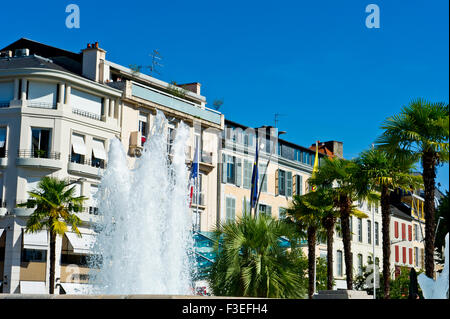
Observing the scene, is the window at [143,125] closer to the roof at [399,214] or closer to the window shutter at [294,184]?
the window shutter at [294,184]

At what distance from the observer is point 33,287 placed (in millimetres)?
38156

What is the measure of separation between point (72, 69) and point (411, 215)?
48.5 metres

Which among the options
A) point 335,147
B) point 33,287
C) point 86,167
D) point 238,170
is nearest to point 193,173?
point 86,167

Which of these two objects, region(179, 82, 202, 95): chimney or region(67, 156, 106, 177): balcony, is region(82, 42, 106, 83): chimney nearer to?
region(67, 156, 106, 177): balcony

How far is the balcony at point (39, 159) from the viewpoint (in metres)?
39.7

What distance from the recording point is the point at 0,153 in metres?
40.8

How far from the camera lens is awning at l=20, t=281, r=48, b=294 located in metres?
37.8

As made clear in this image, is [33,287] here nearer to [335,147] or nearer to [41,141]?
[41,141]

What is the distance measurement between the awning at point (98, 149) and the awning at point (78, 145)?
2.65 feet

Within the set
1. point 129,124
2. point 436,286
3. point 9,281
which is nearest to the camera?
point 436,286

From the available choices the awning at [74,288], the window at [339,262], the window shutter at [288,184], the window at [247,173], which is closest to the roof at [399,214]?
the window at [339,262]
